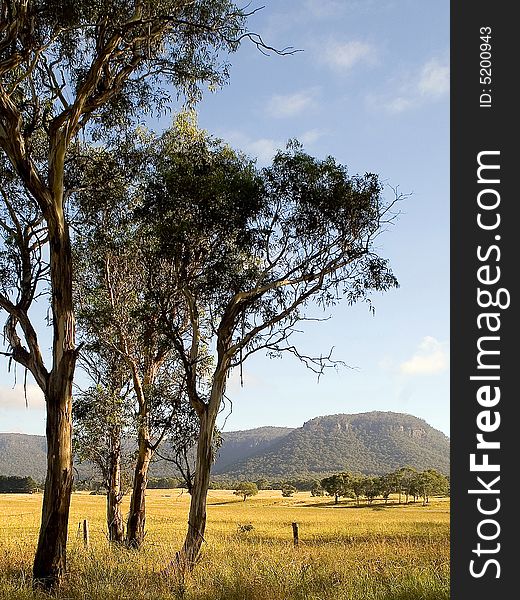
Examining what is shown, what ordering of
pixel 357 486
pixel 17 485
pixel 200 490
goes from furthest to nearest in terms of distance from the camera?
pixel 17 485
pixel 357 486
pixel 200 490

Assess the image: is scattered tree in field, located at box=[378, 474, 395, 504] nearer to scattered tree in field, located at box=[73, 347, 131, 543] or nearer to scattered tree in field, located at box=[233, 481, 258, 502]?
scattered tree in field, located at box=[233, 481, 258, 502]

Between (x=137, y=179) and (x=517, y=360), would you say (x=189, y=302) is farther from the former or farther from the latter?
(x=517, y=360)

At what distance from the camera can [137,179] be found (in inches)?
672

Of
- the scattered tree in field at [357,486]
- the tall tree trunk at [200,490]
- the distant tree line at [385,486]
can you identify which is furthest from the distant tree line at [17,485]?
the tall tree trunk at [200,490]

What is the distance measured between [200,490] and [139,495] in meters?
4.13

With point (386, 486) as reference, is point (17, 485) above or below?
below

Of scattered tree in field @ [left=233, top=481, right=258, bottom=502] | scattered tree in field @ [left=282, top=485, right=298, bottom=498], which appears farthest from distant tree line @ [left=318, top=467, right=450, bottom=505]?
scattered tree in field @ [left=282, top=485, right=298, bottom=498]

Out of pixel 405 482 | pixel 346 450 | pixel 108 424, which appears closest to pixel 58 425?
pixel 108 424

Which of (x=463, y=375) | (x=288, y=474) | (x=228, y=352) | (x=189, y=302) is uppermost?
(x=189, y=302)

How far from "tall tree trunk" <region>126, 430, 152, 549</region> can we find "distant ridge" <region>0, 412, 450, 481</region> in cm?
12069

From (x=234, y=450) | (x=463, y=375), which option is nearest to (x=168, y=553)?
(x=463, y=375)

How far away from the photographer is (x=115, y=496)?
19797 millimetres

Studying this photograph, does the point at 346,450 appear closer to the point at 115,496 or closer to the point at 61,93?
the point at 115,496

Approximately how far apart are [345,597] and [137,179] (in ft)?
34.7
